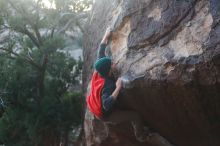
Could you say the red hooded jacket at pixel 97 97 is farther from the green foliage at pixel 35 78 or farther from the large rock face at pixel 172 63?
the green foliage at pixel 35 78

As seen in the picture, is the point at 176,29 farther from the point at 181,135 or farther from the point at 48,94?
the point at 48,94

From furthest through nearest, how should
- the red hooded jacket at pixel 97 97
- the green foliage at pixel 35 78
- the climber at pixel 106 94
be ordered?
the green foliage at pixel 35 78, the red hooded jacket at pixel 97 97, the climber at pixel 106 94

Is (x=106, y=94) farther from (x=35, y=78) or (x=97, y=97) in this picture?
(x=35, y=78)

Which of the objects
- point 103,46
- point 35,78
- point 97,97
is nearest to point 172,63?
point 97,97

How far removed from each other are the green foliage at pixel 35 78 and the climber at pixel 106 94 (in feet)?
10.2

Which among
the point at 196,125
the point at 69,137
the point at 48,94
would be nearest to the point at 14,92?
the point at 48,94

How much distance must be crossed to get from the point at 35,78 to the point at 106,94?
4.05 m

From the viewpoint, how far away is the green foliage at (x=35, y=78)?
9305mm

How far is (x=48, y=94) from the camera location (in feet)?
32.1

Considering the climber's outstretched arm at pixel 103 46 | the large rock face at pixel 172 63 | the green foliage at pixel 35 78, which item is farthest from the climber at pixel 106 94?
the green foliage at pixel 35 78

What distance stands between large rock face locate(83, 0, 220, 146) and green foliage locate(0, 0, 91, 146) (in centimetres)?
307

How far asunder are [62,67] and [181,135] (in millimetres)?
3997

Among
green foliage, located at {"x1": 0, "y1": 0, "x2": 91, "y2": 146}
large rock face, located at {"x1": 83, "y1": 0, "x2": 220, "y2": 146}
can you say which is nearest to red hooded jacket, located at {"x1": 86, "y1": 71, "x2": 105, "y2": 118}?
large rock face, located at {"x1": 83, "y1": 0, "x2": 220, "y2": 146}

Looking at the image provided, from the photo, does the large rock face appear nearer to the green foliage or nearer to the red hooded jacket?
the red hooded jacket
